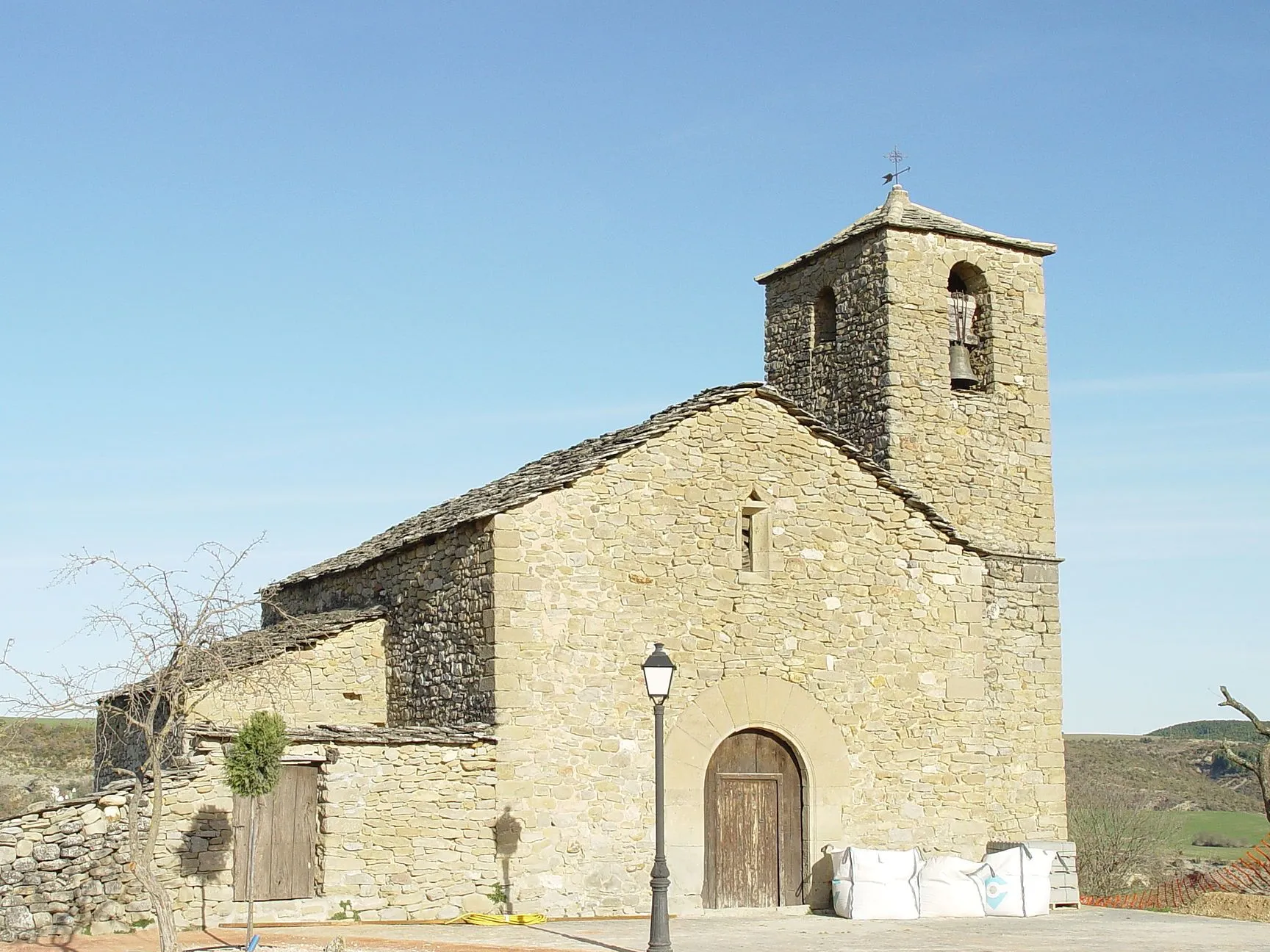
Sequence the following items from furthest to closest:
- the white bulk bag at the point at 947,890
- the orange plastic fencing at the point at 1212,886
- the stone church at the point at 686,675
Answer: the orange plastic fencing at the point at 1212,886 → the white bulk bag at the point at 947,890 → the stone church at the point at 686,675

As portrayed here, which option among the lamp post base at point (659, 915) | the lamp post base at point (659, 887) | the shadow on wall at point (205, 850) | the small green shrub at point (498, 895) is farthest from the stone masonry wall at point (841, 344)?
the shadow on wall at point (205, 850)

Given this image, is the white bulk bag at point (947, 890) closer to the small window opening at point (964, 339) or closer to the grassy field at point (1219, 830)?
the small window opening at point (964, 339)

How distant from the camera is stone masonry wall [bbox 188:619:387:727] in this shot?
17.7m

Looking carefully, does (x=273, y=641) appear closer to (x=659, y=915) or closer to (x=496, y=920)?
(x=496, y=920)

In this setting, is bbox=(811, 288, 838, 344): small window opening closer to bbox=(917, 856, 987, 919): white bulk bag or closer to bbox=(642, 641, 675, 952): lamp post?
bbox=(917, 856, 987, 919): white bulk bag

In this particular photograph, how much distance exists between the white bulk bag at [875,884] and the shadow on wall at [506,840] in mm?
4080

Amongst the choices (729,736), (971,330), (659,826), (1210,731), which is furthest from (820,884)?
(1210,731)

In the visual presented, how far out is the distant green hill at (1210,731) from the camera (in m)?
72.6

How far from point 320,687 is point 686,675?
194 inches

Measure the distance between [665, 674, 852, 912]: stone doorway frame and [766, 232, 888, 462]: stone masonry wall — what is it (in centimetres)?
496

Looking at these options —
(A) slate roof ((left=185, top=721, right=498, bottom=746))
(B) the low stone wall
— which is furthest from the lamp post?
(B) the low stone wall

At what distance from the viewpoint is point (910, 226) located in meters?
21.4

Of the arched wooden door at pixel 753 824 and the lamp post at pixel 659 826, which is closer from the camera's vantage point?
the lamp post at pixel 659 826

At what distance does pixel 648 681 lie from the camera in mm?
13547
